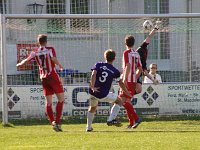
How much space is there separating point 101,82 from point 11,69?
597 centimetres

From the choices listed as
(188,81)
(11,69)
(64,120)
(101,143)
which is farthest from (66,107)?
(101,143)

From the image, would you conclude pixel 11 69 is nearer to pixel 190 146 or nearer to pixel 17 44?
pixel 17 44

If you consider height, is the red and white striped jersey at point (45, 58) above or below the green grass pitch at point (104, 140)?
above

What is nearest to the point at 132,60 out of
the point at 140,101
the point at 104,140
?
the point at 104,140

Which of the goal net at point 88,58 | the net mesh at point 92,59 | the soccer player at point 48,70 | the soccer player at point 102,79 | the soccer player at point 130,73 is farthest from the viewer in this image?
the net mesh at point 92,59

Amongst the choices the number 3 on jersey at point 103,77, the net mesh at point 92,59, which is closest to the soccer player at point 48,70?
the number 3 on jersey at point 103,77

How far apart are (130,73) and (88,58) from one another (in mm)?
5530

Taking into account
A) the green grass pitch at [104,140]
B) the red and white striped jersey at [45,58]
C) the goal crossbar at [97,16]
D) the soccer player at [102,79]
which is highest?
the goal crossbar at [97,16]

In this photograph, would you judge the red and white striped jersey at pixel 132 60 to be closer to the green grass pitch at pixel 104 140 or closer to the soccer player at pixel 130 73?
the soccer player at pixel 130 73

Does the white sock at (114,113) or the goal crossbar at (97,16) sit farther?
the goal crossbar at (97,16)

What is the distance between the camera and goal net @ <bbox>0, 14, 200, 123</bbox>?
1642 centimetres

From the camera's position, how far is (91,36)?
18000mm

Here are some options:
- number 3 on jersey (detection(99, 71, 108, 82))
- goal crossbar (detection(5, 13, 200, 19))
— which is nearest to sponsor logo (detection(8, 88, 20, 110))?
goal crossbar (detection(5, 13, 200, 19))

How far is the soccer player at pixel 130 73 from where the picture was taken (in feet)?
41.7
